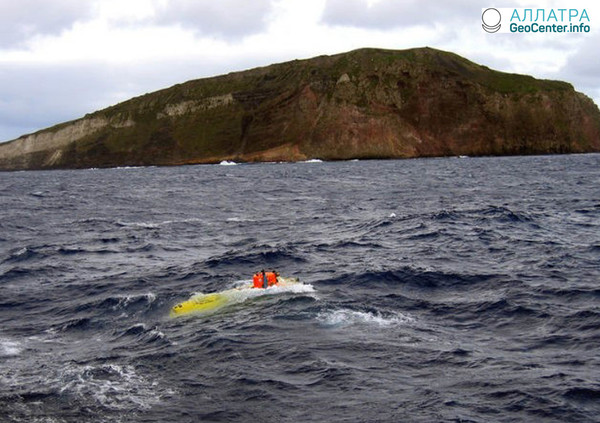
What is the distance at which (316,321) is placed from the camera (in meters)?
25.9

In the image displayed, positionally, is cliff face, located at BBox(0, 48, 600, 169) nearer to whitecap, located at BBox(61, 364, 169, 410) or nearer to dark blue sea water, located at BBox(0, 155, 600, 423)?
dark blue sea water, located at BBox(0, 155, 600, 423)

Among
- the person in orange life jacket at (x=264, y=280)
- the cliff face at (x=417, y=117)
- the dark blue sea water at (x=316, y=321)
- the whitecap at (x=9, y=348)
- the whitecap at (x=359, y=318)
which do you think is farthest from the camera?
the cliff face at (x=417, y=117)

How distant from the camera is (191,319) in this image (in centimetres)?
2716

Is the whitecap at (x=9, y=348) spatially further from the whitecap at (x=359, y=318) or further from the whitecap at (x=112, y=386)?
the whitecap at (x=359, y=318)

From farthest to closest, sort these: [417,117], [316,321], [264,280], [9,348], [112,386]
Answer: [417,117] < [264,280] < [316,321] < [9,348] < [112,386]

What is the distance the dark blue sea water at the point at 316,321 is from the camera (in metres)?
18.7

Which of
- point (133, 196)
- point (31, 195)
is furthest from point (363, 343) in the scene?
point (31, 195)

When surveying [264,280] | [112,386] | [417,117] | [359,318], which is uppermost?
[417,117]

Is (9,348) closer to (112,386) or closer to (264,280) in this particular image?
(112,386)

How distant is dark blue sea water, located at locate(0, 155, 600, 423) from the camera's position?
734 inches

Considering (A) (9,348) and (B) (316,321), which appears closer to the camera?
(A) (9,348)

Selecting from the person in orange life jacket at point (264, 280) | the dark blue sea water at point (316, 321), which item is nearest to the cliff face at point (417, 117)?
the dark blue sea water at point (316, 321)

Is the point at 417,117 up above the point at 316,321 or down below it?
above

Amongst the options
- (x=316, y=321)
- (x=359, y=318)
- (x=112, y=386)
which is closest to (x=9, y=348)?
(x=112, y=386)
